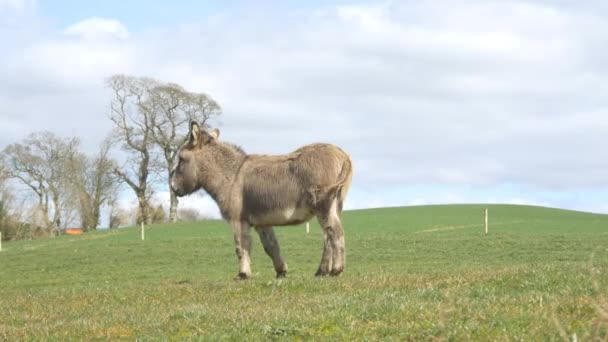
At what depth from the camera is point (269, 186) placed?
1634 centimetres

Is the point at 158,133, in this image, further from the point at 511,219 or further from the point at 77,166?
the point at 511,219

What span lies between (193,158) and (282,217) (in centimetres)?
281

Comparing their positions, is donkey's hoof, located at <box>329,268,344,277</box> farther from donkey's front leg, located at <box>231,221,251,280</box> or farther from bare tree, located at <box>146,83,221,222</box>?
bare tree, located at <box>146,83,221,222</box>

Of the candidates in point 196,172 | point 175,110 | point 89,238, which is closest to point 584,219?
point 175,110

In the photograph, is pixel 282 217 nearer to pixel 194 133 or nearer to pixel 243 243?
pixel 243 243

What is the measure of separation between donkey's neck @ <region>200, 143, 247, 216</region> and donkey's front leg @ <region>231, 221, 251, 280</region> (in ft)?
1.77

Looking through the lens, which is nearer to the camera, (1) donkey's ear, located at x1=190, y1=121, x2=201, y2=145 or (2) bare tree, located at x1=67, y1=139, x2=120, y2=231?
(1) donkey's ear, located at x1=190, y1=121, x2=201, y2=145

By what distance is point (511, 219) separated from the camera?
7388 cm

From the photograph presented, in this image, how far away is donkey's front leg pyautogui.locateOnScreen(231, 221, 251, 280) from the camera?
16766 millimetres

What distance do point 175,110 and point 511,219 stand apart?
30.7 metres

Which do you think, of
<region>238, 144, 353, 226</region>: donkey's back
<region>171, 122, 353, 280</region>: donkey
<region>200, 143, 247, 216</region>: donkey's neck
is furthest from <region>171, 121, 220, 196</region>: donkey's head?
<region>238, 144, 353, 226</region>: donkey's back

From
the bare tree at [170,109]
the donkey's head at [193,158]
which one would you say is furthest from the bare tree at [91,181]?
the donkey's head at [193,158]

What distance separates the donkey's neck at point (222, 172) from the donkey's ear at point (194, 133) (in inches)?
18.9

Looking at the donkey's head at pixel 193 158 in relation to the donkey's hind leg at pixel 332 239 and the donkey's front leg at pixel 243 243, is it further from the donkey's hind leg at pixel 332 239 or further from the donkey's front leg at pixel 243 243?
the donkey's hind leg at pixel 332 239
